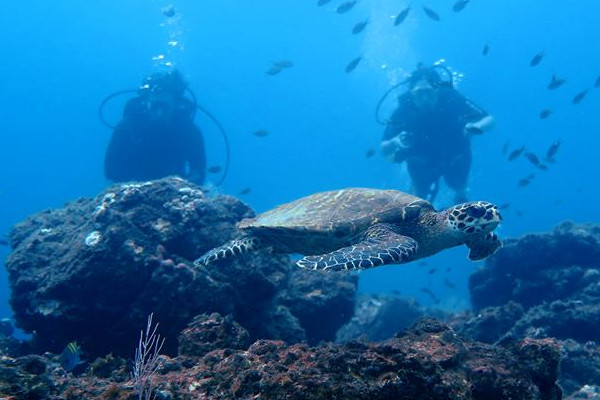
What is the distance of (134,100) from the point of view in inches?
601

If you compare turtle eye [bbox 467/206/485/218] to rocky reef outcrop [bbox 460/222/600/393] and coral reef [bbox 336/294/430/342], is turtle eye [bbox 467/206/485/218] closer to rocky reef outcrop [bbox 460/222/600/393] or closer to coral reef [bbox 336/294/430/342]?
rocky reef outcrop [bbox 460/222/600/393]

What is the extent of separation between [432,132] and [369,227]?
1062 cm

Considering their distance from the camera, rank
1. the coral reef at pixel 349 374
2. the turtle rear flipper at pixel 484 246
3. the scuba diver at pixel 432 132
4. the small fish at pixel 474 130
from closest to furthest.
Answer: the coral reef at pixel 349 374, the turtle rear flipper at pixel 484 246, the small fish at pixel 474 130, the scuba diver at pixel 432 132

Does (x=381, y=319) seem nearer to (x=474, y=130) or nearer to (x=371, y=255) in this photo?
(x=474, y=130)

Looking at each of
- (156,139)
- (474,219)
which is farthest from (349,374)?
(156,139)

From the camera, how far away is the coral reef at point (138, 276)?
19.2ft

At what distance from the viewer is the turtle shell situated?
555 centimetres

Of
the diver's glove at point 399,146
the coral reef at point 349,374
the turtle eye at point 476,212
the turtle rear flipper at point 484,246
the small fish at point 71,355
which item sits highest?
Result: the diver's glove at point 399,146

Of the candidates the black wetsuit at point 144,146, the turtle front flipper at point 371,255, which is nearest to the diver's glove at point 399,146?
the black wetsuit at point 144,146

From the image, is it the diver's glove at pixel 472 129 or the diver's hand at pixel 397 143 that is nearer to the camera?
the diver's glove at pixel 472 129

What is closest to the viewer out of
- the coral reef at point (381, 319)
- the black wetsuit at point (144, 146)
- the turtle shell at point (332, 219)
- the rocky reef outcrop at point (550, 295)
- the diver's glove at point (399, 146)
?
the turtle shell at point (332, 219)

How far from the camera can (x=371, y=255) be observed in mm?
4742

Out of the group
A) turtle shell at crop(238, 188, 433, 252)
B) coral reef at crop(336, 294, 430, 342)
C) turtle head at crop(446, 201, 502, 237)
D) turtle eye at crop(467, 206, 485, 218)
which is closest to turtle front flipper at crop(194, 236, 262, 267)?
turtle shell at crop(238, 188, 433, 252)

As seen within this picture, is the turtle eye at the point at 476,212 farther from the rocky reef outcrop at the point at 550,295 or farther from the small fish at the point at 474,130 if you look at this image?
the small fish at the point at 474,130
